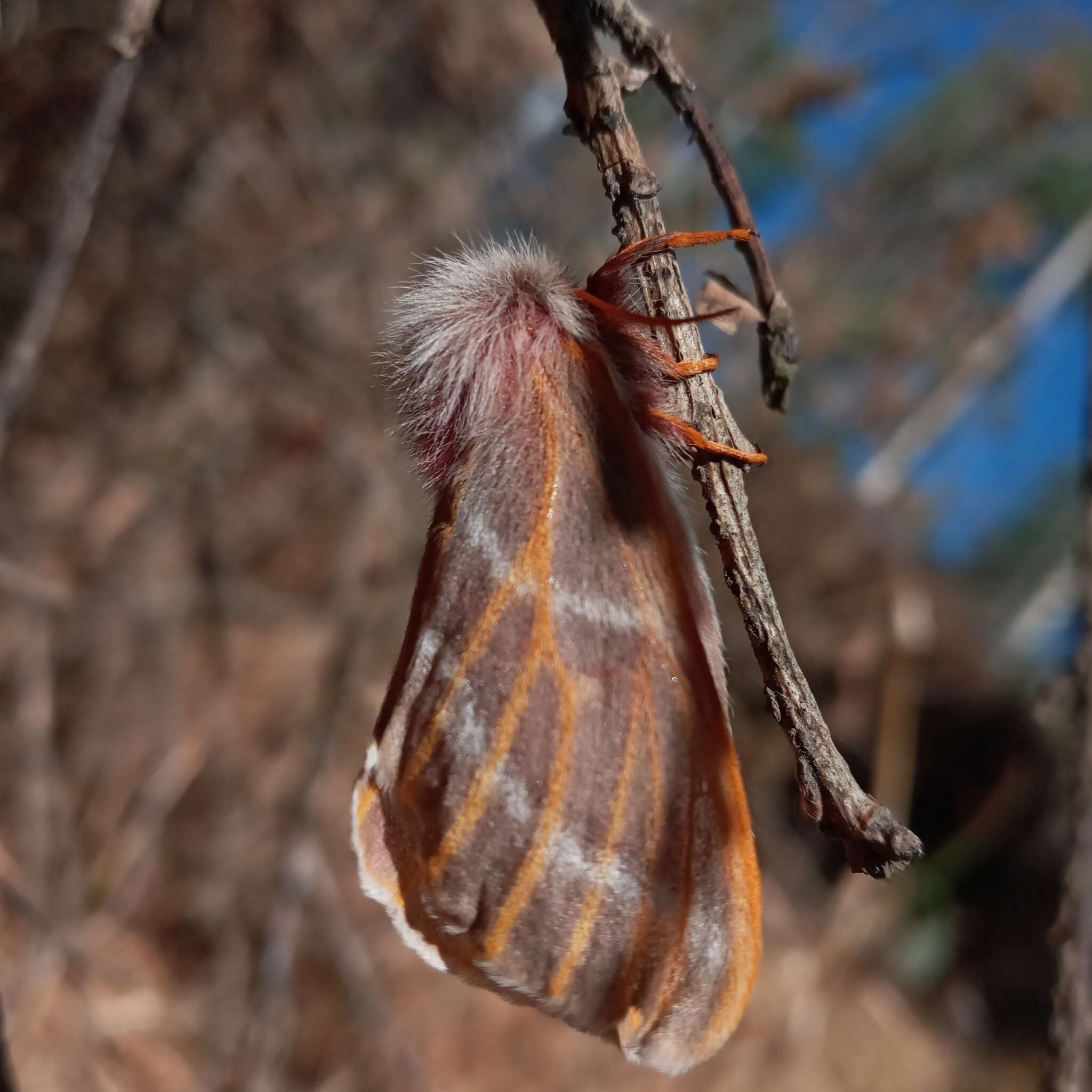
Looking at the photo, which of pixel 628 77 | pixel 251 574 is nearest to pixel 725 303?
pixel 628 77

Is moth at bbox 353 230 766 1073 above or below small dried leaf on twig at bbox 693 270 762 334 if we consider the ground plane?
below

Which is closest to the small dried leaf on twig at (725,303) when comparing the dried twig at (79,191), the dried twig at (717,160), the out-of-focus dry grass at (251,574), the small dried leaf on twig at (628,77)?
the dried twig at (717,160)

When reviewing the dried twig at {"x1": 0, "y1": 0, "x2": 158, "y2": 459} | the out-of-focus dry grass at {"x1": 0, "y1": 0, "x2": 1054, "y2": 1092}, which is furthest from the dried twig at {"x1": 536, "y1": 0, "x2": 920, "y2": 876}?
the out-of-focus dry grass at {"x1": 0, "y1": 0, "x2": 1054, "y2": 1092}

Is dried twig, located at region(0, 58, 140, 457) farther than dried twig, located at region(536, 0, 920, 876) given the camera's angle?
Yes

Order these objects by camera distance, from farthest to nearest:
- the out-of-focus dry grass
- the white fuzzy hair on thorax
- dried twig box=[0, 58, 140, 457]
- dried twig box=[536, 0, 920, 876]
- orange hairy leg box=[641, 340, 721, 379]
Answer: the out-of-focus dry grass < dried twig box=[0, 58, 140, 457] < the white fuzzy hair on thorax < orange hairy leg box=[641, 340, 721, 379] < dried twig box=[536, 0, 920, 876]

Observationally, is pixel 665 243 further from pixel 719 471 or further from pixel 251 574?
pixel 251 574

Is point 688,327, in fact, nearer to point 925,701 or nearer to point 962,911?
point 925,701

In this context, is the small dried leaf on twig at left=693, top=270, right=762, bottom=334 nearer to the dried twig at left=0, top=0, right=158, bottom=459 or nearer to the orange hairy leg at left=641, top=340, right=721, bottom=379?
the orange hairy leg at left=641, top=340, right=721, bottom=379
